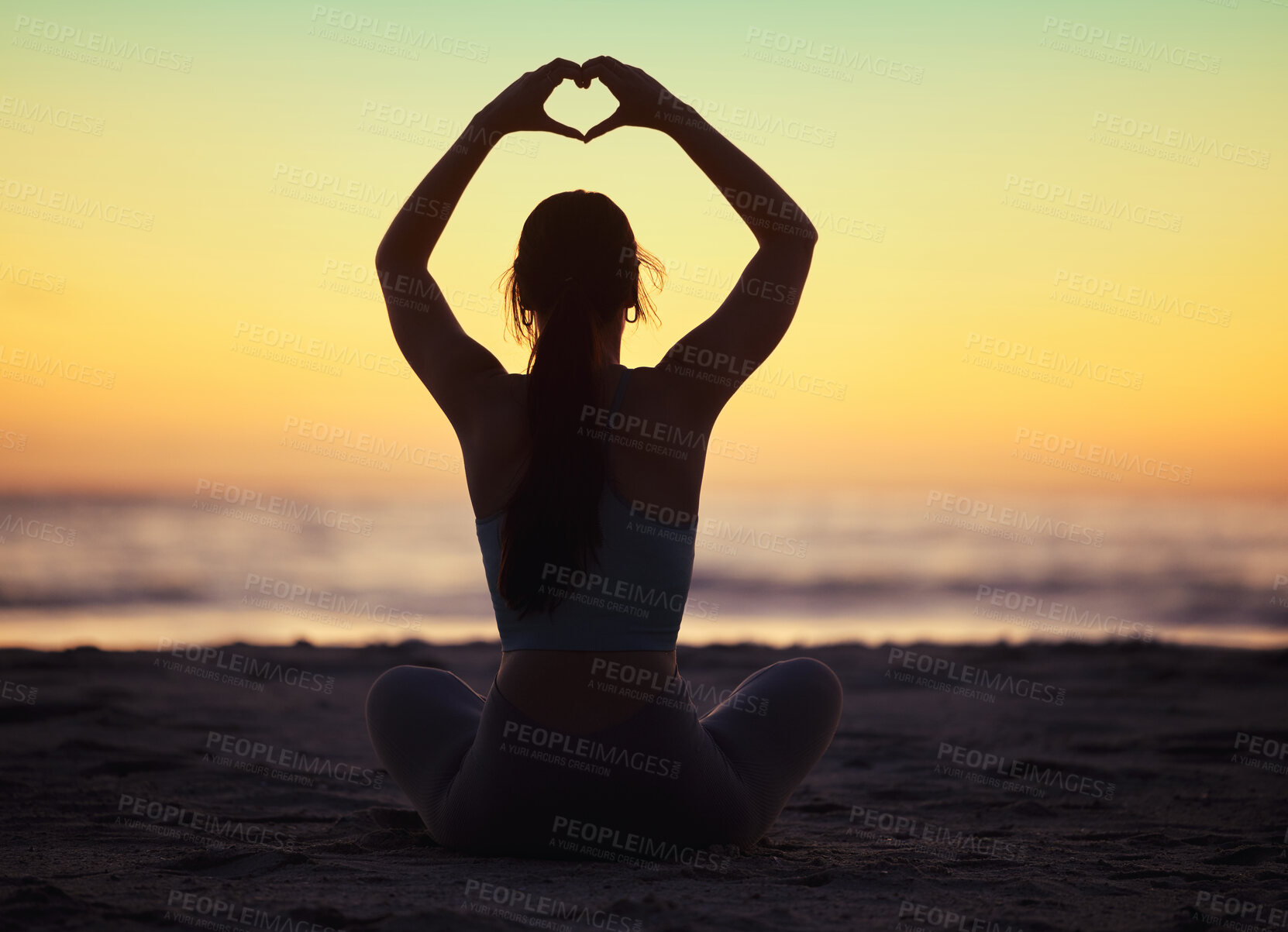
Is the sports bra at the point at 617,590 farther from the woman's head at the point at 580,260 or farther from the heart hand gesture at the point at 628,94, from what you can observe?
the heart hand gesture at the point at 628,94

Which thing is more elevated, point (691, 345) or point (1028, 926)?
point (691, 345)

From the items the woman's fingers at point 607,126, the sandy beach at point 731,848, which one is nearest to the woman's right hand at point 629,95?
the woman's fingers at point 607,126

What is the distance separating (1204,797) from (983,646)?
14.1 feet

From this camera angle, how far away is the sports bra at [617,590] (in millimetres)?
2178

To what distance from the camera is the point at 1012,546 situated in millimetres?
20875

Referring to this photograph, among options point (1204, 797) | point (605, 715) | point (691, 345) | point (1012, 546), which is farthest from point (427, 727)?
point (1012, 546)

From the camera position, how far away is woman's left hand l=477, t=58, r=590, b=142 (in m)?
2.46

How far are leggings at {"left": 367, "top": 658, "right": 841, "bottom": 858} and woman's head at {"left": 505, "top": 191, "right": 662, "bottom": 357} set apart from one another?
2.91ft

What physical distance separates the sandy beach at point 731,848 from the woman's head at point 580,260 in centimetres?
124

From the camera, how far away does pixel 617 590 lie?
7.15 feet

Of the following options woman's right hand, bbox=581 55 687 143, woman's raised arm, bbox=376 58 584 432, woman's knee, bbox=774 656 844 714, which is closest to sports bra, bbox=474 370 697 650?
woman's raised arm, bbox=376 58 584 432

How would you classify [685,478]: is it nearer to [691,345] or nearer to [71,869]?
[691,345]

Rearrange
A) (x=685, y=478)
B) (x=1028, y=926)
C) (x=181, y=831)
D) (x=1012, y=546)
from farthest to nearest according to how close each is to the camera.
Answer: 1. (x=1012, y=546)
2. (x=181, y=831)
3. (x=685, y=478)
4. (x=1028, y=926)

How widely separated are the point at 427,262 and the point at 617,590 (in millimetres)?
938
